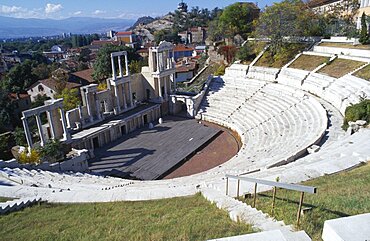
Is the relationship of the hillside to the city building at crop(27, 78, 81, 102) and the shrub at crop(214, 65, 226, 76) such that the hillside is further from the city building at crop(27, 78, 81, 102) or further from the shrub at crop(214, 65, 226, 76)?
the shrub at crop(214, 65, 226, 76)

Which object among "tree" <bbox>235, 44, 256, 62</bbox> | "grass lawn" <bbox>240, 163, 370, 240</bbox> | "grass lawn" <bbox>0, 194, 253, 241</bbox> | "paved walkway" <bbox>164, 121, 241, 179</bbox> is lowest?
"paved walkway" <bbox>164, 121, 241, 179</bbox>

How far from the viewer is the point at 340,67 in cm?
2834

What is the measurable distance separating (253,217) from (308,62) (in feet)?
98.9

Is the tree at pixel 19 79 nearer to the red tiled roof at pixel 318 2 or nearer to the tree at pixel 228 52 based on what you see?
the tree at pixel 228 52

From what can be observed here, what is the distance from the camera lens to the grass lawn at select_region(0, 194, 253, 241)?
7.07 metres

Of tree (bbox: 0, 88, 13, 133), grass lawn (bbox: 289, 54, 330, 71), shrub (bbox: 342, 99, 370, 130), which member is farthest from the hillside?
shrub (bbox: 342, 99, 370, 130)

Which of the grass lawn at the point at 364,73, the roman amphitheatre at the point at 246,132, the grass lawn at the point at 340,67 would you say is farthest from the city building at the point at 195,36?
the grass lawn at the point at 364,73

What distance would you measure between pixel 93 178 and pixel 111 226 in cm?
1093

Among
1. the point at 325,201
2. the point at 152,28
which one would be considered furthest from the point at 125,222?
the point at 152,28

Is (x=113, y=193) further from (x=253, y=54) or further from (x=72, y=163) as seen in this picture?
(x=253, y=54)

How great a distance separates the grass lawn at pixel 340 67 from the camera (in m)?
27.1

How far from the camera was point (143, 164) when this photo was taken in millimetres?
22750

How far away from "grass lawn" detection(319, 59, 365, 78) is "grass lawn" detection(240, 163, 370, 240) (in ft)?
64.3

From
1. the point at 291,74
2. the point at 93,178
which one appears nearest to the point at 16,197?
the point at 93,178
